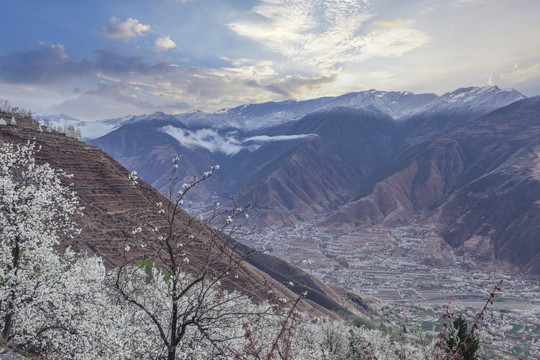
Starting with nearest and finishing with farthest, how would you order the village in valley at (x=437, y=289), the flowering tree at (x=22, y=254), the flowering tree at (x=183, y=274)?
1. the flowering tree at (x=183, y=274)
2. the flowering tree at (x=22, y=254)
3. the village in valley at (x=437, y=289)

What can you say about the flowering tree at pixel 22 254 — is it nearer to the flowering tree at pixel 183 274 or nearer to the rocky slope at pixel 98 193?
the flowering tree at pixel 183 274

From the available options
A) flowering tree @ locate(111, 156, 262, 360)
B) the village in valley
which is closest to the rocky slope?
flowering tree @ locate(111, 156, 262, 360)

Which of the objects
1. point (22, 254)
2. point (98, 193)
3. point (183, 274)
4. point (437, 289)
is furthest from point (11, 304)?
point (437, 289)

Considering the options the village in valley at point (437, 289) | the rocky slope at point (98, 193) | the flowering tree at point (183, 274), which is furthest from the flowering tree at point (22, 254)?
the village in valley at point (437, 289)

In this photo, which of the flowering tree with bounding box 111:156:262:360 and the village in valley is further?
the village in valley

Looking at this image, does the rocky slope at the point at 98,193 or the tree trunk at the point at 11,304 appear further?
the rocky slope at the point at 98,193

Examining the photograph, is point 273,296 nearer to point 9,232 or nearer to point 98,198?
point 9,232

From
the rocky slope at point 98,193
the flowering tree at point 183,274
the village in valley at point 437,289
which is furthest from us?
the village in valley at point 437,289

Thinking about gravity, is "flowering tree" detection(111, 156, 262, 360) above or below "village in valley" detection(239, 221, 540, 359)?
above

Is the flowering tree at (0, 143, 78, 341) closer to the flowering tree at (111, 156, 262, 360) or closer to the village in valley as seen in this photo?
the flowering tree at (111, 156, 262, 360)

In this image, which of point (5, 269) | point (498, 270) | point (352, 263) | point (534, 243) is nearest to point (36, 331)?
point (5, 269)

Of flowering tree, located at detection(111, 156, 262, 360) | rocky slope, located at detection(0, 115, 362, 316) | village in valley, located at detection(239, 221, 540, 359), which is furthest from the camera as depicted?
village in valley, located at detection(239, 221, 540, 359)

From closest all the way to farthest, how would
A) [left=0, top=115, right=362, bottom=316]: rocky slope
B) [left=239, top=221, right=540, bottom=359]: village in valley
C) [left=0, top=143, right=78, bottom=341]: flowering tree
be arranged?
1. [left=0, top=143, right=78, bottom=341]: flowering tree
2. [left=0, top=115, right=362, bottom=316]: rocky slope
3. [left=239, top=221, right=540, bottom=359]: village in valley
